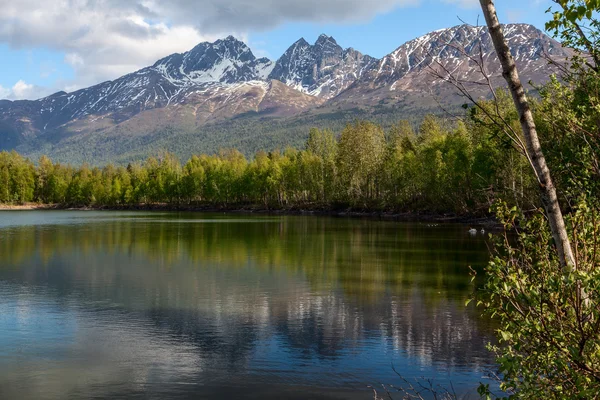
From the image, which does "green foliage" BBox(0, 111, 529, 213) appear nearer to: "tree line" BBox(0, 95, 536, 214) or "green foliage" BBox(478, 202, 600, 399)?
"tree line" BBox(0, 95, 536, 214)

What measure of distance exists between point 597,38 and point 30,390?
18.4 m

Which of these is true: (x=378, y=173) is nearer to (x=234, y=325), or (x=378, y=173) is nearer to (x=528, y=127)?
(x=234, y=325)

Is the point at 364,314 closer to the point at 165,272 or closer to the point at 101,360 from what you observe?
the point at 101,360

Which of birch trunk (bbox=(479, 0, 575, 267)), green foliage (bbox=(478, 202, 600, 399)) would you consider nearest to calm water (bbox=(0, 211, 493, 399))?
green foliage (bbox=(478, 202, 600, 399))

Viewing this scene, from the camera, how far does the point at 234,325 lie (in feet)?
88.3

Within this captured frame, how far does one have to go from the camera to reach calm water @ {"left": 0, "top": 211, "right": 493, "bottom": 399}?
63.8ft

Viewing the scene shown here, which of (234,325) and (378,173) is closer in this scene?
(234,325)

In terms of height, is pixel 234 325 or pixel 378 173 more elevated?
pixel 378 173

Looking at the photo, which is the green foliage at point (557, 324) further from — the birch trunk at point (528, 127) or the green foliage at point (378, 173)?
the green foliage at point (378, 173)

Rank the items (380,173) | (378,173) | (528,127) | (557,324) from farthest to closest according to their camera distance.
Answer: (378,173)
(380,173)
(557,324)
(528,127)

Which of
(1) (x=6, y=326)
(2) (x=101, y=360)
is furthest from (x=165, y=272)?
(2) (x=101, y=360)

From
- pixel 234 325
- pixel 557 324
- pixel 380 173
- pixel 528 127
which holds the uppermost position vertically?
pixel 380 173

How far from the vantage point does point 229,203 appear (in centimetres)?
19375

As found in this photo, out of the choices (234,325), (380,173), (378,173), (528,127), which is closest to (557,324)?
(528,127)
